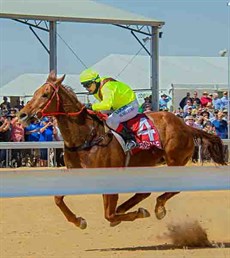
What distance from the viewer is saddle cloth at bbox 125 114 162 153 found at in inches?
377

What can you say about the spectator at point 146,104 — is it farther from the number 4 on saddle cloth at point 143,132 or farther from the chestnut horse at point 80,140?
the chestnut horse at point 80,140

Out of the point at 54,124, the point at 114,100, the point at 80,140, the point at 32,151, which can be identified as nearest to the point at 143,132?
the point at 114,100

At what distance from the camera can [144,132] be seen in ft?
31.6

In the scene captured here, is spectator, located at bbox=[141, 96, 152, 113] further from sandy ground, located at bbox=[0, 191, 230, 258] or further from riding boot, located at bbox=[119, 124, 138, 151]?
riding boot, located at bbox=[119, 124, 138, 151]

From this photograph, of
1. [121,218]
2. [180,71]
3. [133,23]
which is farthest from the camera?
[180,71]

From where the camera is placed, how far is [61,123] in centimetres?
906

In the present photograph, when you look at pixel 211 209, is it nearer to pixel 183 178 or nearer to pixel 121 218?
pixel 121 218

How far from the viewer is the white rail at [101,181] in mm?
4793

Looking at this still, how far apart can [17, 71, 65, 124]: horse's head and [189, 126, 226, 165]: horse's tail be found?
2.12 meters

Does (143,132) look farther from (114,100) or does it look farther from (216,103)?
(216,103)

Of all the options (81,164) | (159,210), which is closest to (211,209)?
(159,210)

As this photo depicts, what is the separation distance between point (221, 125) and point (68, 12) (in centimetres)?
544

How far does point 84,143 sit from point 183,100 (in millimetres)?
14774

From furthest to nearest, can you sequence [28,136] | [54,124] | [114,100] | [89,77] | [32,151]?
[28,136], [32,151], [54,124], [114,100], [89,77]
